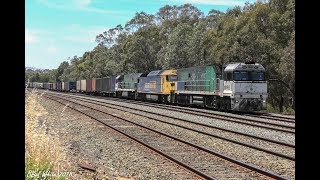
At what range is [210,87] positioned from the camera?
28453mm

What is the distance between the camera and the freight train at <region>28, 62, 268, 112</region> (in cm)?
2533

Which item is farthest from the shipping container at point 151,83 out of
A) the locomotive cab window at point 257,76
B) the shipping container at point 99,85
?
the shipping container at point 99,85

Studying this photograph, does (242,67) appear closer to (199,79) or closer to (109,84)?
(199,79)

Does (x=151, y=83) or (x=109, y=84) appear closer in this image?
(x=151, y=83)

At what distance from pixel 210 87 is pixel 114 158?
18.0m

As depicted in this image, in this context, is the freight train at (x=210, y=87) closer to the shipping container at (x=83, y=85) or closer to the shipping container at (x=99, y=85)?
A: the shipping container at (x=99, y=85)

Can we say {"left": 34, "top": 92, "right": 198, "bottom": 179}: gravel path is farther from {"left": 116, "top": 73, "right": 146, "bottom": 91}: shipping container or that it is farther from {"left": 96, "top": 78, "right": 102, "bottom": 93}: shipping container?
{"left": 96, "top": 78, "right": 102, "bottom": 93}: shipping container

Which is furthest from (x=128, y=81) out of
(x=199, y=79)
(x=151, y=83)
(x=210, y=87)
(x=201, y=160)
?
(x=201, y=160)

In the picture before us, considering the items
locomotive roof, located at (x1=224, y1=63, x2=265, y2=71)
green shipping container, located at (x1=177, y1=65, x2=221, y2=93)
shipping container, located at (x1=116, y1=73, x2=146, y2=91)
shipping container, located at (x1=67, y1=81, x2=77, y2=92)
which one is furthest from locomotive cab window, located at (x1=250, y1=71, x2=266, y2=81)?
shipping container, located at (x1=67, y1=81, x2=77, y2=92)

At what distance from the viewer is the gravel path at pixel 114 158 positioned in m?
8.81
